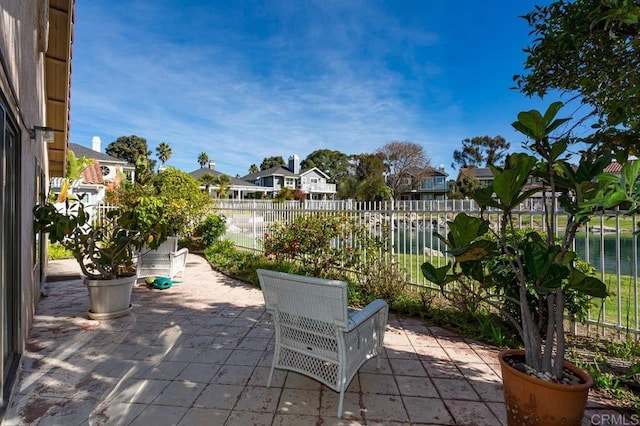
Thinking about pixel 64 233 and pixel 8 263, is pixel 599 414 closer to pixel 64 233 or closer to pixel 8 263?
pixel 8 263

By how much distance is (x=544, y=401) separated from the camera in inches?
69.8

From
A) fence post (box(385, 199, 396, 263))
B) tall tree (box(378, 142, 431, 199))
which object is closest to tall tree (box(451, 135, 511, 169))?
tall tree (box(378, 142, 431, 199))

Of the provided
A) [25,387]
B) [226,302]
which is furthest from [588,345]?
[25,387]

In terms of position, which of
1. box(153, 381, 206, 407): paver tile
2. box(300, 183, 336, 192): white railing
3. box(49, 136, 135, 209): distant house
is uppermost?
box(300, 183, 336, 192): white railing

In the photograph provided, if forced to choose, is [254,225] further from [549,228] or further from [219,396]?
[549,228]

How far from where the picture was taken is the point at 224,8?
7.88 metres

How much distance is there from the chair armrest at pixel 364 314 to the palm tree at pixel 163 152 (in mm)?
49646

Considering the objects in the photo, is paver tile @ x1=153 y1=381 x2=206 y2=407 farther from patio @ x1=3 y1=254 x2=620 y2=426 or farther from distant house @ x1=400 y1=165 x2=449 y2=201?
distant house @ x1=400 y1=165 x2=449 y2=201

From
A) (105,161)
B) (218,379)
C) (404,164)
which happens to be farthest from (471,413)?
(404,164)

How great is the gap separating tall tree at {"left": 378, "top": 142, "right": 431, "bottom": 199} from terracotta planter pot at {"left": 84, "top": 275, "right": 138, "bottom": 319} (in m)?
37.5

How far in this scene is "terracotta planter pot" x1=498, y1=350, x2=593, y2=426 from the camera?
173 cm

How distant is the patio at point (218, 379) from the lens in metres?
2.28

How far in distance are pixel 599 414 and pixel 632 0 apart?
2757 mm

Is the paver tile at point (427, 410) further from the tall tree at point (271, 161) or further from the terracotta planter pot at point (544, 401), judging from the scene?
the tall tree at point (271, 161)
